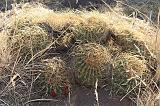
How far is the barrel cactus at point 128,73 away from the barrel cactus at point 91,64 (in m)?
0.12

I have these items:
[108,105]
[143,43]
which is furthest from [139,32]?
[108,105]

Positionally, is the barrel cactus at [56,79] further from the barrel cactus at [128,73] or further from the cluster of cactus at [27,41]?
the barrel cactus at [128,73]

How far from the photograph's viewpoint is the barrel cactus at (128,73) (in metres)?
4.50

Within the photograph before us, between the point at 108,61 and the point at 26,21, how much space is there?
1186 millimetres

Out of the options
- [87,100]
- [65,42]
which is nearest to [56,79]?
[87,100]

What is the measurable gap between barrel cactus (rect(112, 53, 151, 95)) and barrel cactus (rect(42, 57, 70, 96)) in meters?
0.51

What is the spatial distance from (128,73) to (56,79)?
29.4 inches

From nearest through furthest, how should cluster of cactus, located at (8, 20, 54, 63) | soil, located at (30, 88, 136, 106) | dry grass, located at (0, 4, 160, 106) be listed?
soil, located at (30, 88, 136, 106)
dry grass, located at (0, 4, 160, 106)
cluster of cactus, located at (8, 20, 54, 63)

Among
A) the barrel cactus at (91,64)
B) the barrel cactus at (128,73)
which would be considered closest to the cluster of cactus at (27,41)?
the barrel cactus at (91,64)

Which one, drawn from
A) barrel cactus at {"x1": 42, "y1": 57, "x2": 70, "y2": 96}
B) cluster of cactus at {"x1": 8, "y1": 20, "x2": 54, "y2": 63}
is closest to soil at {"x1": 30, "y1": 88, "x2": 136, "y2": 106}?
barrel cactus at {"x1": 42, "y1": 57, "x2": 70, "y2": 96}

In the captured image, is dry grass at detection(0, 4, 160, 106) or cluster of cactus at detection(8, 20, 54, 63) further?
cluster of cactus at detection(8, 20, 54, 63)

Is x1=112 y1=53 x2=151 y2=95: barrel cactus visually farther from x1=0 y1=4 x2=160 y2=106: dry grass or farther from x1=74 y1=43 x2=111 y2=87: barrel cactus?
x1=74 y1=43 x2=111 y2=87: barrel cactus

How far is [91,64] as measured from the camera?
456 centimetres

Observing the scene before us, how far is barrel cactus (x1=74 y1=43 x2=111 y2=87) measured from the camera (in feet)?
15.0
